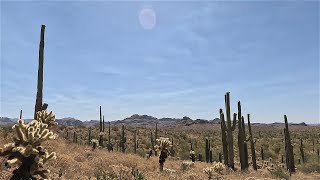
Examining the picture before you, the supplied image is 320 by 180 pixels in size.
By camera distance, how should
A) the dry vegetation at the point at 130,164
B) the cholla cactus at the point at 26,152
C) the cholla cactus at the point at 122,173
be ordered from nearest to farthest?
the cholla cactus at the point at 26,152, the cholla cactus at the point at 122,173, the dry vegetation at the point at 130,164

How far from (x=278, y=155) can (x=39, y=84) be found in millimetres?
35059

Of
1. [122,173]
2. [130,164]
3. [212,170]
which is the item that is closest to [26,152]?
[122,173]

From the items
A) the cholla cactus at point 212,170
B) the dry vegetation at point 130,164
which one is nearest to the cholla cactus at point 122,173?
the dry vegetation at point 130,164

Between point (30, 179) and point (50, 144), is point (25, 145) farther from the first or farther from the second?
point (50, 144)

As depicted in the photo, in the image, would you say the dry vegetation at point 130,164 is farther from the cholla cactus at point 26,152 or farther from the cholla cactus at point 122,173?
the cholla cactus at point 26,152

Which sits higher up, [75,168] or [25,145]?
[25,145]

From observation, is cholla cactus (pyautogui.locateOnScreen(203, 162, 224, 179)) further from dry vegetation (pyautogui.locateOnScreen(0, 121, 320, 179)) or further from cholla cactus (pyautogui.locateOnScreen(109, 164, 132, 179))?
cholla cactus (pyautogui.locateOnScreen(109, 164, 132, 179))

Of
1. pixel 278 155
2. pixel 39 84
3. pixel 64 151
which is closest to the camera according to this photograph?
pixel 64 151

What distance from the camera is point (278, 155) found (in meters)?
44.4

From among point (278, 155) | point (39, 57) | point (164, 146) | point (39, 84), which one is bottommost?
point (278, 155)

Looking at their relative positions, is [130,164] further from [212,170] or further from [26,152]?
[26,152]

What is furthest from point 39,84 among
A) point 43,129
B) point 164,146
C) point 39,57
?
point 43,129

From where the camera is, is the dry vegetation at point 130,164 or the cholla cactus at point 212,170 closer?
the dry vegetation at point 130,164

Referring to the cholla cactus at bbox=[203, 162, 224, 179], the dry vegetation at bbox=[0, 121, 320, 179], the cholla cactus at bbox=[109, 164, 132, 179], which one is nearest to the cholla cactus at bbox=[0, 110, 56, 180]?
the dry vegetation at bbox=[0, 121, 320, 179]
